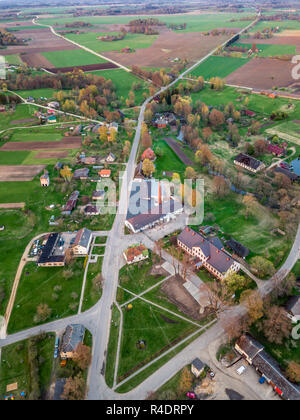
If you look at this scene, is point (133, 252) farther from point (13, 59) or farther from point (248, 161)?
point (13, 59)

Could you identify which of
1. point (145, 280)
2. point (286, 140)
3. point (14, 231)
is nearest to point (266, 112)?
point (286, 140)

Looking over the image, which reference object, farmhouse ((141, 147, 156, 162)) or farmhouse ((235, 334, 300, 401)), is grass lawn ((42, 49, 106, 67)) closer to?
farmhouse ((141, 147, 156, 162))

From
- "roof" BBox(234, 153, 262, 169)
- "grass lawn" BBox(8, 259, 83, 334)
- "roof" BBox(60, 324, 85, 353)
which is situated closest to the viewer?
"roof" BBox(60, 324, 85, 353)

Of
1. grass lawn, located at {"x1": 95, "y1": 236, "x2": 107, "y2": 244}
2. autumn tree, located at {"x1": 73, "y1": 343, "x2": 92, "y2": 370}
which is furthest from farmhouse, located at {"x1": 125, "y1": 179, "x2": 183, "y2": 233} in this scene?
autumn tree, located at {"x1": 73, "y1": 343, "x2": 92, "y2": 370}

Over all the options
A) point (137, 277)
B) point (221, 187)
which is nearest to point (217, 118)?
point (221, 187)

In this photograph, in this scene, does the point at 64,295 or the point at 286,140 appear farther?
the point at 286,140

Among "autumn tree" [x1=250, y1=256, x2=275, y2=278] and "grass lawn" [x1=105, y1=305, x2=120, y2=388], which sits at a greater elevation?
"autumn tree" [x1=250, y1=256, x2=275, y2=278]

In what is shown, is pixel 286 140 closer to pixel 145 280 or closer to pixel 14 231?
pixel 145 280
